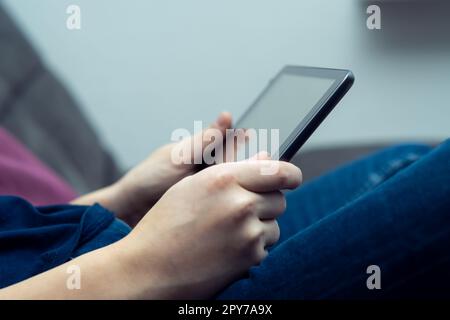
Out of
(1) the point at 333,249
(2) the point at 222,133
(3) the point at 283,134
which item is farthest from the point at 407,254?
(2) the point at 222,133

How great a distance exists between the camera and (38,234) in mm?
454

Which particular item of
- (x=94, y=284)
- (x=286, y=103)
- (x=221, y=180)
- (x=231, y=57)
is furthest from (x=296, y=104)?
(x=231, y=57)

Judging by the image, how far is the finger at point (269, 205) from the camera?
405mm

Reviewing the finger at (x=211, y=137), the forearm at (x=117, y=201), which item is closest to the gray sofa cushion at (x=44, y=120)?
the forearm at (x=117, y=201)

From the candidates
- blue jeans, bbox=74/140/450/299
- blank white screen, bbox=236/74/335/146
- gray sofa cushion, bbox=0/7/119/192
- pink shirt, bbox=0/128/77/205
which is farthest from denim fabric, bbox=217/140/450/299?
gray sofa cushion, bbox=0/7/119/192

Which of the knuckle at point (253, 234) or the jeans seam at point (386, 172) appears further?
the jeans seam at point (386, 172)

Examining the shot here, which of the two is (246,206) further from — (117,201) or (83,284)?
(117,201)

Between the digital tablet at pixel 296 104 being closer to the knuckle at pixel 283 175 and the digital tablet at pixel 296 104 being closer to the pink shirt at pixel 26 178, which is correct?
the knuckle at pixel 283 175

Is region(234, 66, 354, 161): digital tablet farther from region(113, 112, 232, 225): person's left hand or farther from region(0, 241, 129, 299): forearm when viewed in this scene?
region(0, 241, 129, 299): forearm

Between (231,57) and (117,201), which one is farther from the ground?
(231,57)

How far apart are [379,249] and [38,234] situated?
293mm

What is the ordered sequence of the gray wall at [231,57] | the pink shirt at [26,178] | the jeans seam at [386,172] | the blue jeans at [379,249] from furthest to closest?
the gray wall at [231,57] → the pink shirt at [26,178] → the jeans seam at [386,172] → the blue jeans at [379,249]

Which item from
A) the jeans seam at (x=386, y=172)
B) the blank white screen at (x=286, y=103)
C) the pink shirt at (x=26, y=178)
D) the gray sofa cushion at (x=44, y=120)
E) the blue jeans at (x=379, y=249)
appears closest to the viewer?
the blue jeans at (x=379, y=249)

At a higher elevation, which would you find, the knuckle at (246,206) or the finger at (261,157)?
the finger at (261,157)
